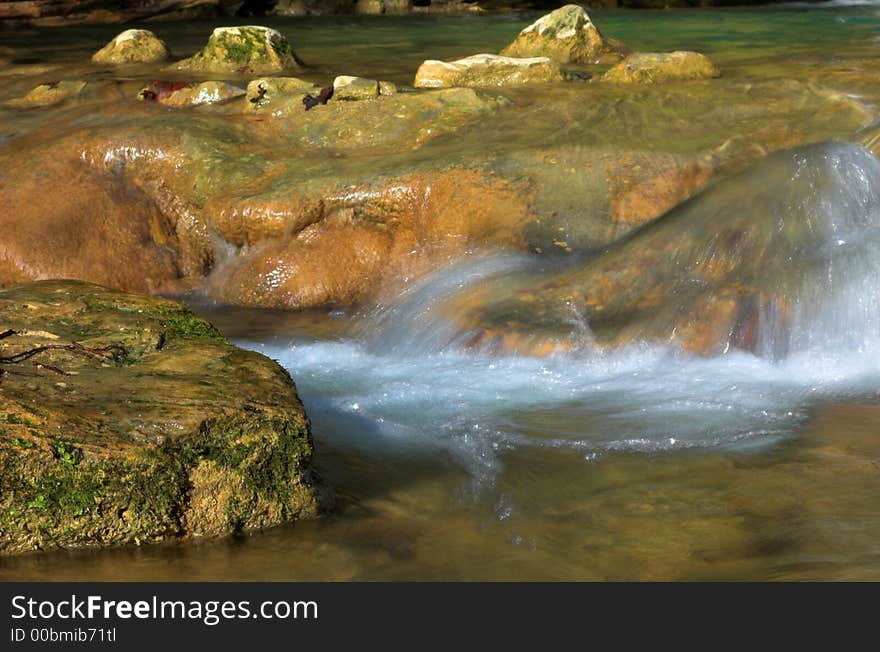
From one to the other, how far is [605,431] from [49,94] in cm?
665

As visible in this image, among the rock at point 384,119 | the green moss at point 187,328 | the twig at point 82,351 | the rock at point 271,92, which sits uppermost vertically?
the rock at point 271,92

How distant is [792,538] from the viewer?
3.78 metres

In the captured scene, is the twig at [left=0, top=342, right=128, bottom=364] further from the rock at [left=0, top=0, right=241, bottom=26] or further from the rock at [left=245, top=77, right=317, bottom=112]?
the rock at [left=0, top=0, right=241, bottom=26]

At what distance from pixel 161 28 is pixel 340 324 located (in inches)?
447

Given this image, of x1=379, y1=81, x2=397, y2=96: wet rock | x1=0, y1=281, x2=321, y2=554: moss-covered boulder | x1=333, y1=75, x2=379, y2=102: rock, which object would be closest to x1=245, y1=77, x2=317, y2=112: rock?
x1=333, y1=75, x2=379, y2=102: rock

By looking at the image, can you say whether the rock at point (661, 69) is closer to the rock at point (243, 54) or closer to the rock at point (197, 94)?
the rock at point (197, 94)

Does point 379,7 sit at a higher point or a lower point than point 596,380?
higher

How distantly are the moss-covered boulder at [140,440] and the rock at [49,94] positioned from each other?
19.2ft

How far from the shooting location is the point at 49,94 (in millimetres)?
9742

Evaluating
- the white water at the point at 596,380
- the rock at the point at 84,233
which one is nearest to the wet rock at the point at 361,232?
the white water at the point at 596,380

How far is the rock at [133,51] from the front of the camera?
39.2 ft

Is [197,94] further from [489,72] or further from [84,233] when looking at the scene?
[489,72]

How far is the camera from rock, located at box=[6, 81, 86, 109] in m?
9.64

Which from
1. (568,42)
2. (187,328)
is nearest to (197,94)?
(568,42)
